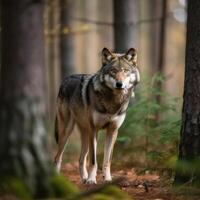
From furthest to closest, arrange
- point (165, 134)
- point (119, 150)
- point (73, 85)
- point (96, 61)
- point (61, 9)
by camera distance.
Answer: point (96, 61)
point (61, 9)
point (119, 150)
point (73, 85)
point (165, 134)

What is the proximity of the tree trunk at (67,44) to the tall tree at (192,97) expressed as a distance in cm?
1007

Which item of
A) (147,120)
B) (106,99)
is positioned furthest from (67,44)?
(106,99)

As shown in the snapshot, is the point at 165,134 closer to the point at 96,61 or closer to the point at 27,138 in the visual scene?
the point at 27,138

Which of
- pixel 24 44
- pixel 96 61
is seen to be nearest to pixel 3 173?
pixel 24 44

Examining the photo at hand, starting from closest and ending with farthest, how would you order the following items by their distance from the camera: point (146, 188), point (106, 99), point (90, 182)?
point (146, 188), point (90, 182), point (106, 99)

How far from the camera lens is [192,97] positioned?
7590 mm

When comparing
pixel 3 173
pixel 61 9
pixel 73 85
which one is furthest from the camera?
pixel 61 9

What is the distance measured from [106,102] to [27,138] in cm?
389

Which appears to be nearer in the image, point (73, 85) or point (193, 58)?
point (193, 58)

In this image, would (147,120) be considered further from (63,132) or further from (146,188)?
(146,188)

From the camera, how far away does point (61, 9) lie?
19578 millimetres

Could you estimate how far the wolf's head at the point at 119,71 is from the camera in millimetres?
9211

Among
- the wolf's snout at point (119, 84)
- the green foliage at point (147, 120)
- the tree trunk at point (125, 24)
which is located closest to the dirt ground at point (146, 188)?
the green foliage at point (147, 120)

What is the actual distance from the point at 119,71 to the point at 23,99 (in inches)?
148
